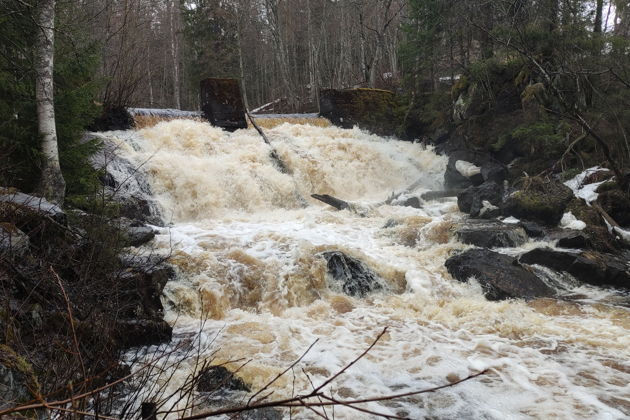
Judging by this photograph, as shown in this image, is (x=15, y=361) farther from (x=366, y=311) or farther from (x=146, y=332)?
(x=366, y=311)

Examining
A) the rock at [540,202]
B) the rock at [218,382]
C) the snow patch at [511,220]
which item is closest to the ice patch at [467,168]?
the rock at [540,202]

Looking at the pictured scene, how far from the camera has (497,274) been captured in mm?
6730

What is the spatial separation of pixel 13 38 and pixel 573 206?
10.7 meters

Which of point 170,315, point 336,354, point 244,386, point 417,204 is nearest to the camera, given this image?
point 244,386

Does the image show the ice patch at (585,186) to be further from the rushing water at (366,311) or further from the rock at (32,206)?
the rock at (32,206)

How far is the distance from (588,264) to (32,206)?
308 inches

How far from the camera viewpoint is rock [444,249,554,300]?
6473 mm

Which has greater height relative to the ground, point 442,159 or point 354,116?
point 354,116

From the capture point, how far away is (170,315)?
584 cm

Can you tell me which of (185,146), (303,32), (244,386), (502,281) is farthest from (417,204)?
(303,32)

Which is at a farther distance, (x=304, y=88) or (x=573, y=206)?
(x=304, y=88)

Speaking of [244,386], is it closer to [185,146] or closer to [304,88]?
[185,146]

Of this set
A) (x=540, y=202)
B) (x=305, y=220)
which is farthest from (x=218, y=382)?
(x=540, y=202)

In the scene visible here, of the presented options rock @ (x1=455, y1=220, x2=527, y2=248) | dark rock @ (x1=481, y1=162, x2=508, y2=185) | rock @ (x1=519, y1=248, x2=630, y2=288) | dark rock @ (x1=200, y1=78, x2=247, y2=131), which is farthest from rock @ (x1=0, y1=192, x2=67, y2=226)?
dark rock @ (x1=481, y1=162, x2=508, y2=185)
